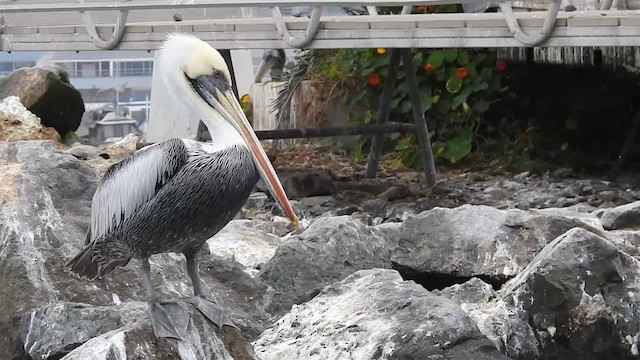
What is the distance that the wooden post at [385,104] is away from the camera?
25.3 feet

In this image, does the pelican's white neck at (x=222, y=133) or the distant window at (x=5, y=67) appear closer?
the pelican's white neck at (x=222, y=133)

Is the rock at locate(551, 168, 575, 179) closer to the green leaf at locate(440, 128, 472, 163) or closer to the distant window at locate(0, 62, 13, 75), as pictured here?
the green leaf at locate(440, 128, 472, 163)

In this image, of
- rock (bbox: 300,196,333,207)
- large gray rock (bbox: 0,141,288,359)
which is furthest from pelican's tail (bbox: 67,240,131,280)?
rock (bbox: 300,196,333,207)

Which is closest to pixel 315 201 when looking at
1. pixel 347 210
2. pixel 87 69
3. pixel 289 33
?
pixel 347 210

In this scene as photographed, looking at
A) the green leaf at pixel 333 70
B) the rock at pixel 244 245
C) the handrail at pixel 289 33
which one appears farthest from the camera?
the green leaf at pixel 333 70

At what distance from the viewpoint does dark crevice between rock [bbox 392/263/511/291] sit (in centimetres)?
455

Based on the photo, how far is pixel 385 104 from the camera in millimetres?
7898

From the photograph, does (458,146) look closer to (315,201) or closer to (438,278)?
(315,201)

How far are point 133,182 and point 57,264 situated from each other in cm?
86

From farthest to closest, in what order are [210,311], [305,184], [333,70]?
1. [333,70]
2. [305,184]
3. [210,311]

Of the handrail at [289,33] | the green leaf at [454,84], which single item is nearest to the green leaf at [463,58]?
the green leaf at [454,84]

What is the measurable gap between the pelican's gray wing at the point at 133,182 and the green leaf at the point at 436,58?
563cm

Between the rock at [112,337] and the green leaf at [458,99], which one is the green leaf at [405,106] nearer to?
the green leaf at [458,99]

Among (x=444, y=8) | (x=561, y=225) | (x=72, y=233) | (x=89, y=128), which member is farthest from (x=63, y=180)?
(x=89, y=128)
